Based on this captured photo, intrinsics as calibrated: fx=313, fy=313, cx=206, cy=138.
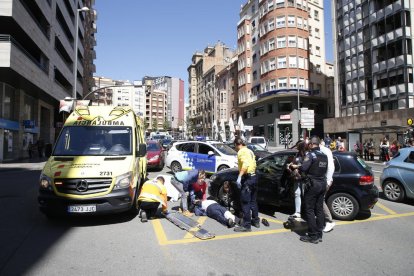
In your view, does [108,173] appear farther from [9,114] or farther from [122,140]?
[9,114]

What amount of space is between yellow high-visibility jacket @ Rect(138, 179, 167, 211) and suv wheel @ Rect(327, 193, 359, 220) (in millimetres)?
3597

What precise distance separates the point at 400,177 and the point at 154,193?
6.53 meters

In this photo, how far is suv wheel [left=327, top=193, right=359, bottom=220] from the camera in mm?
6527

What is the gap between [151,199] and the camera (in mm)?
6531

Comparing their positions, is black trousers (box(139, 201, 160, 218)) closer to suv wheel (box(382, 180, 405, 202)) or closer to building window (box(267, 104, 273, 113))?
suv wheel (box(382, 180, 405, 202))

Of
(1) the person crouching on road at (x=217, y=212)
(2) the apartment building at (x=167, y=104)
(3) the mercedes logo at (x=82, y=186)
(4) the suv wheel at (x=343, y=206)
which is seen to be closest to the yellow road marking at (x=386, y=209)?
(4) the suv wheel at (x=343, y=206)

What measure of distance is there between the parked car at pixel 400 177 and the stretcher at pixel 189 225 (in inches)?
228

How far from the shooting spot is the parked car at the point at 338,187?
255 inches

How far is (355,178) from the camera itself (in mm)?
6512

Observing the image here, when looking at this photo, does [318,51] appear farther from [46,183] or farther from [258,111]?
[46,183]

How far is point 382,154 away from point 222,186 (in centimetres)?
1759

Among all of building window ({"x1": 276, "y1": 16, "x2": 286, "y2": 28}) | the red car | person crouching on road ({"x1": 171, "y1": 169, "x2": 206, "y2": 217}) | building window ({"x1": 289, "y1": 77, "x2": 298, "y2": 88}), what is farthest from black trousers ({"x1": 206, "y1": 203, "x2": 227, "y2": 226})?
building window ({"x1": 276, "y1": 16, "x2": 286, "y2": 28})

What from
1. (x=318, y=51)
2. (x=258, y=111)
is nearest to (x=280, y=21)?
(x=318, y=51)

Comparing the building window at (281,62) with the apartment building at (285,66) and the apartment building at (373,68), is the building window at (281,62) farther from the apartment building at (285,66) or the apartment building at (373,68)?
the apartment building at (373,68)
